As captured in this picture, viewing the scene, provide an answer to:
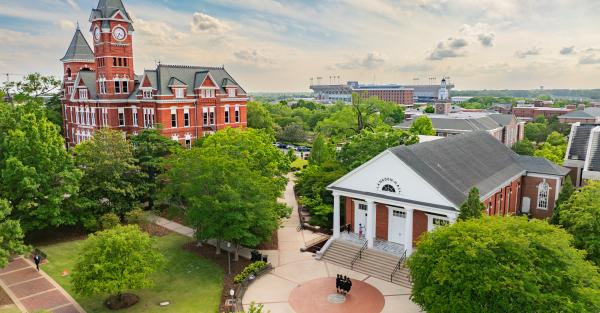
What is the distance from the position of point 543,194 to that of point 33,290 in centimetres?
3513

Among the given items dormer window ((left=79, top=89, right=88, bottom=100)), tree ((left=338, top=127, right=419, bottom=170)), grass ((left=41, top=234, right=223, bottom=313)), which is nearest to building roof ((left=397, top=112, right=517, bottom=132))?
tree ((left=338, top=127, right=419, bottom=170))

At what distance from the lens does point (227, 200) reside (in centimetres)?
2459

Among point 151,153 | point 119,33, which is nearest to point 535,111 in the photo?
point 119,33

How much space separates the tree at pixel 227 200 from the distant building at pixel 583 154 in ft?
79.0

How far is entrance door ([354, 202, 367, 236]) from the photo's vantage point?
2839 cm

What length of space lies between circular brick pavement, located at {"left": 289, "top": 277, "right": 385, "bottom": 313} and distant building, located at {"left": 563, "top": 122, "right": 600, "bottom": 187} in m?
20.7

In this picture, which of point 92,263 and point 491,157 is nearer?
point 92,263

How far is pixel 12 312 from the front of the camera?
20.5 m

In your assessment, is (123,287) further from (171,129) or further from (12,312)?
(171,129)

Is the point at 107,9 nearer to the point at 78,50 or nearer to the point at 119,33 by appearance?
the point at 119,33

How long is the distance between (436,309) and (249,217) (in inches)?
453

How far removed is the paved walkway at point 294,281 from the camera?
21.6 meters

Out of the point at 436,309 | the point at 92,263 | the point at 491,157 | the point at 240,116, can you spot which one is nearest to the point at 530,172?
the point at 491,157

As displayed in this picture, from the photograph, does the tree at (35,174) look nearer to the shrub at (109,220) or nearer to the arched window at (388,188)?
the shrub at (109,220)
